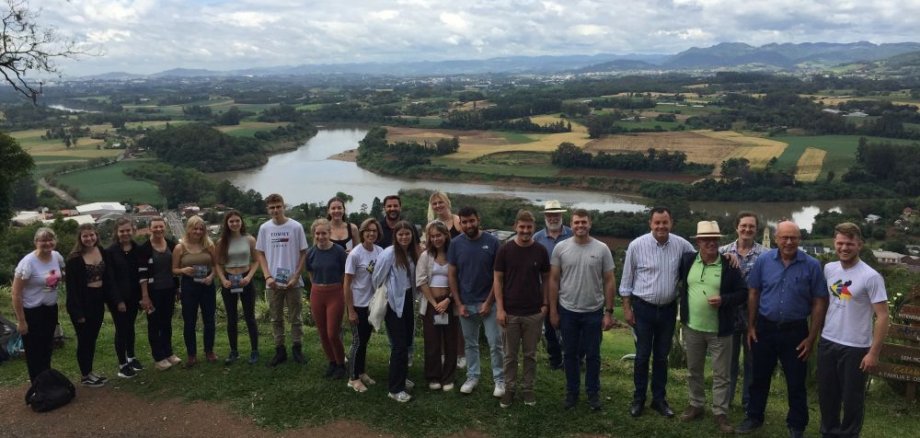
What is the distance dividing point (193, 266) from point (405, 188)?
38.6 meters

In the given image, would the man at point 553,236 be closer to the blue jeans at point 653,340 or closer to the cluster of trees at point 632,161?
the blue jeans at point 653,340

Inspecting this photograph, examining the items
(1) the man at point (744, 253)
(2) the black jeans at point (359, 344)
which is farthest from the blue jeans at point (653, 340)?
(2) the black jeans at point (359, 344)

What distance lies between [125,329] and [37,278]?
0.82 metres

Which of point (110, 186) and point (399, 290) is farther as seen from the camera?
point (110, 186)

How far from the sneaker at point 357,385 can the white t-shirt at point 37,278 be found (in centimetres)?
232

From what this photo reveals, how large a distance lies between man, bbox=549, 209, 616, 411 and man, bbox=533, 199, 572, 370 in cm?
53

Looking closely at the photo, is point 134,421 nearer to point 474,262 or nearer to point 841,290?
point 474,262

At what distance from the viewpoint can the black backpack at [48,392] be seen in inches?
192

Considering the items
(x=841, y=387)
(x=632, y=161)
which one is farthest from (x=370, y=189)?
(x=841, y=387)

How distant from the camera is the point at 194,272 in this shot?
533 cm

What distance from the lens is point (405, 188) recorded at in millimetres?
43875

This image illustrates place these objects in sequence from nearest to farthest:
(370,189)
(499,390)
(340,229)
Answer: (499,390)
(340,229)
(370,189)

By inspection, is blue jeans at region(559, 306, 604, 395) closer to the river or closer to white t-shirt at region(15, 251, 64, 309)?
white t-shirt at region(15, 251, 64, 309)

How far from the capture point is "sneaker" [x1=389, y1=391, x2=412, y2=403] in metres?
4.83
